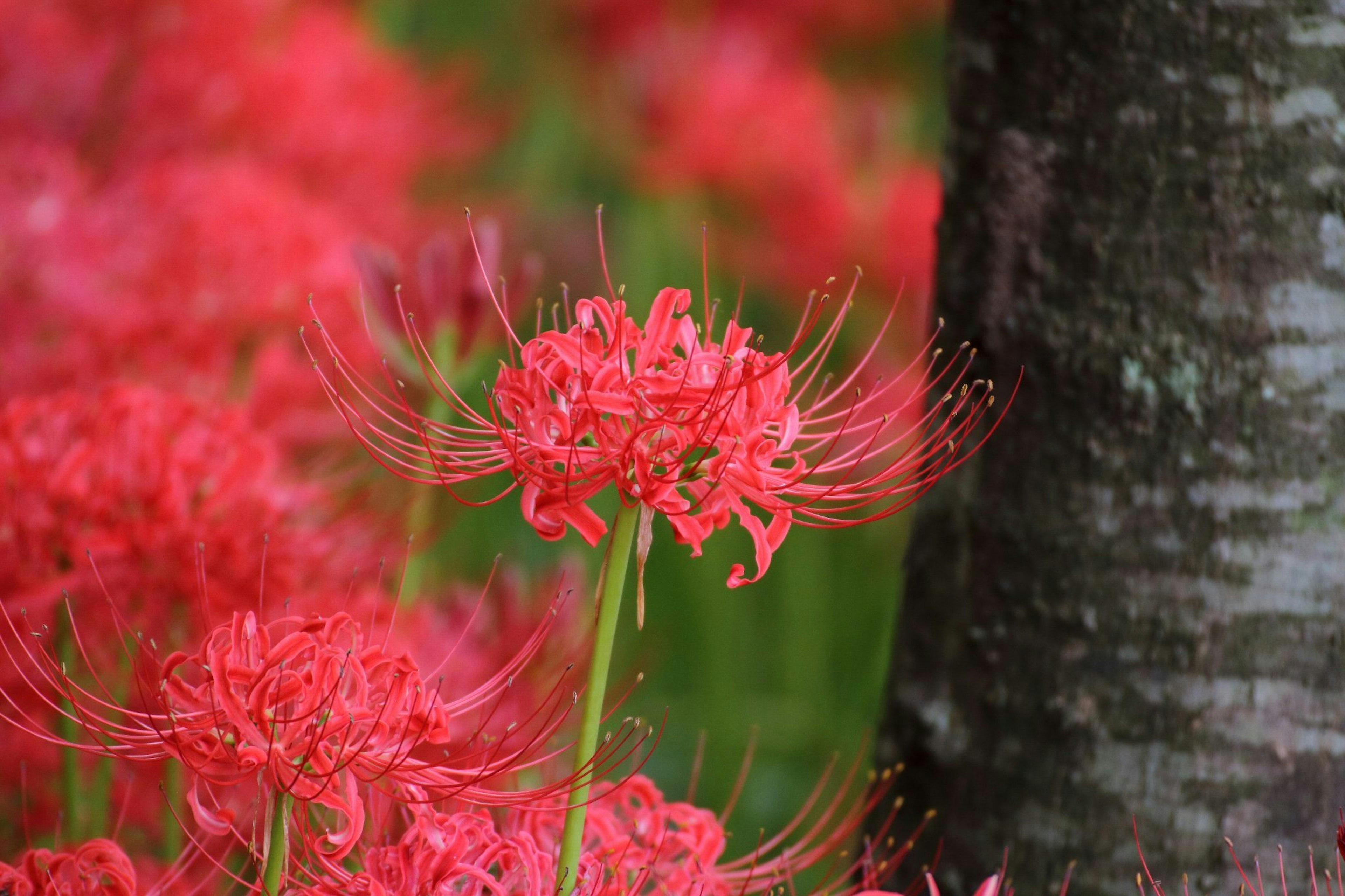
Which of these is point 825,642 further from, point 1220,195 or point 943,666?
point 1220,195

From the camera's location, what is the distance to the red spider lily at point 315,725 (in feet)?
1.46

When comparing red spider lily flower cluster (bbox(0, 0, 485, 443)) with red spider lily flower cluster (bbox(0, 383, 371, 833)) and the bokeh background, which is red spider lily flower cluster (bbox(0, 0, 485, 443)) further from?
red spider lily flower cluster (bbox(0, 383, 371, 833))

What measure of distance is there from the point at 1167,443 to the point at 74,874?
50 cm

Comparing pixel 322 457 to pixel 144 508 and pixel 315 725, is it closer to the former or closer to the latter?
pixel 144 508

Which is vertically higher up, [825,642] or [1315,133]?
[1315,133]

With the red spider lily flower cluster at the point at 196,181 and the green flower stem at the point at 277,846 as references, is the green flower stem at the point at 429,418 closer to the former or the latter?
the red spider lily flower cluster at the point at 196,181

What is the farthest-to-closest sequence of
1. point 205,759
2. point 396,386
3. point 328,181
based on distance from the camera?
point 328,181 < point 396,386 < point 205,759

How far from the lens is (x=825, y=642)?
1.84 meters

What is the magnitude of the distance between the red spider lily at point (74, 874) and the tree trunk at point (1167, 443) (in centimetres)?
39

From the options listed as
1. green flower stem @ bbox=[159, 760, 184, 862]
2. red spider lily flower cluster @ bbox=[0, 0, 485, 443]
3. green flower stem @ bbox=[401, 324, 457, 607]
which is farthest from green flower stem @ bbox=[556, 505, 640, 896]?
red spider lily flower cluster @ bbox=[0, 0, 485, 443]

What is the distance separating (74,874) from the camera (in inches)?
19.8

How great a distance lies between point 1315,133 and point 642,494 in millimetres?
359

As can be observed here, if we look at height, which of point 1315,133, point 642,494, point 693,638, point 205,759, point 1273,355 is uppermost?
point 1315,133

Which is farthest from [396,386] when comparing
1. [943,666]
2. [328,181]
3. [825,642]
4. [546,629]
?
[825,642]
